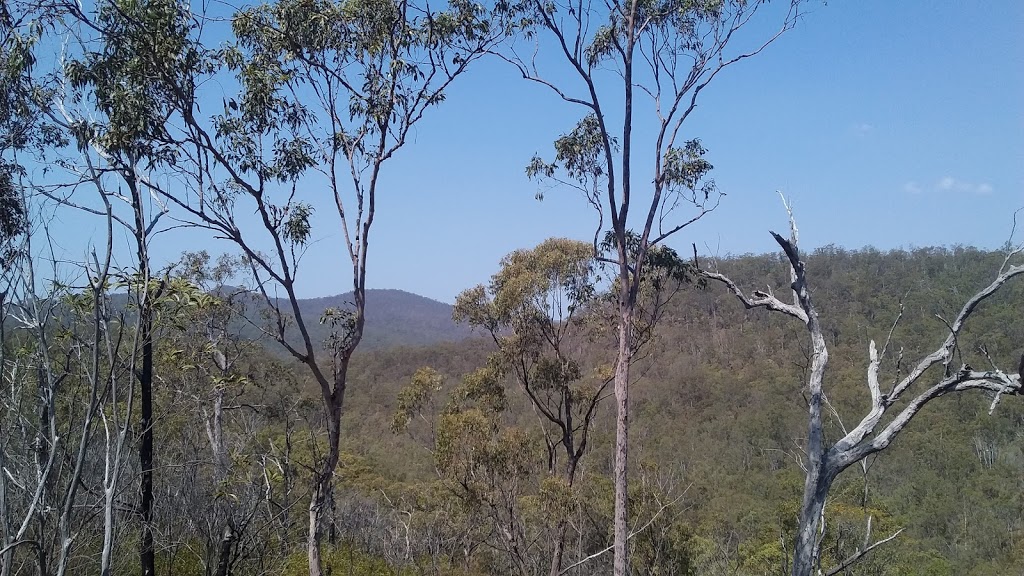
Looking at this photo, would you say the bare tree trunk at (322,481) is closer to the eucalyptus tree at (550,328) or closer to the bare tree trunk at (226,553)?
the bare tree trunk at (226,553)

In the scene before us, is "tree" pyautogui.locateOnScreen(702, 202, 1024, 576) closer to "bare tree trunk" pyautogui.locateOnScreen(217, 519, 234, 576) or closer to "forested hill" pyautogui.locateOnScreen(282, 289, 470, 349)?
"bare tree trunk" pyautogui.locateOnScreen(217, 519, 234, 576)

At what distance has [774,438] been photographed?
113 ft

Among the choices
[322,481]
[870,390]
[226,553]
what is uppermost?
[870,390]

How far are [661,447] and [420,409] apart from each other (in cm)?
2241

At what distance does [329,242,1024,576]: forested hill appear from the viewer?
1202 centimetres

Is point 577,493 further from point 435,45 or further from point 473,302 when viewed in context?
point 435,45

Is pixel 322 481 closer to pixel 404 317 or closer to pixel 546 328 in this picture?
pixel 546 328

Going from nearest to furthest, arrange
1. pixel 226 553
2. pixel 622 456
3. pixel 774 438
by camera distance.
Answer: pixel 226 553, pixel 622 456, pixel 774 438

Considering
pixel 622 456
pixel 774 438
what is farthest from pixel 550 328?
pixel 774 438

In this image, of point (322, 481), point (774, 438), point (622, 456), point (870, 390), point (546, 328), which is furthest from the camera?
point (774, 438)

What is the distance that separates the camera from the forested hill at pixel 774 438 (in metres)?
12.0

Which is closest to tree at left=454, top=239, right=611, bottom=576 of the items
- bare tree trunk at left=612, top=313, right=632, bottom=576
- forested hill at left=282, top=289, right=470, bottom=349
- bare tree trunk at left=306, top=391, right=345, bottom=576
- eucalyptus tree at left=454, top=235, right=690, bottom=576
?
eucalyptus tree at left=454, top=235, right=690, bottom=576

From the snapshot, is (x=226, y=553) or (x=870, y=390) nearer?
(x=870, y=390)

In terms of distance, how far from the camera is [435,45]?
523 cm
